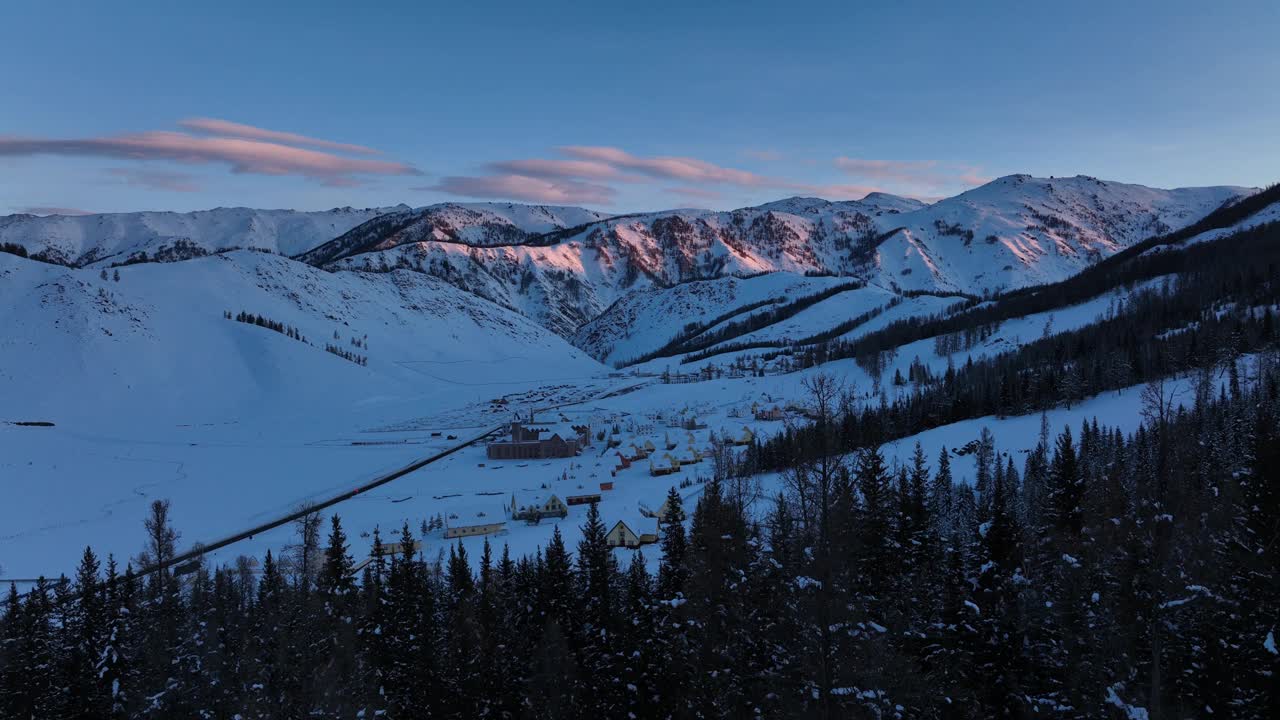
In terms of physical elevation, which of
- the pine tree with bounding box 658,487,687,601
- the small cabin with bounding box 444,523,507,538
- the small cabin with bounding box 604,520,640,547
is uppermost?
Answer: the pine tree with bounding box 658,487,687,601

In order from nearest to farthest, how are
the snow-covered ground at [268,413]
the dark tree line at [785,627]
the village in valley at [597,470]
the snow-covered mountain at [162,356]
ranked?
the dark tree line at [785,627] < the village in valley at [597,470] < the snow-covered ground at [268,413] < the snow-covered mountain at [162,356]

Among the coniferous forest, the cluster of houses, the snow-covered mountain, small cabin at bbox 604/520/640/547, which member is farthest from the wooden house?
the snow-covered mountain

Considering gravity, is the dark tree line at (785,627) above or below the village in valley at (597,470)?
above

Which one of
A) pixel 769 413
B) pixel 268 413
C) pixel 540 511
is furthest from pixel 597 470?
pixel 268 413

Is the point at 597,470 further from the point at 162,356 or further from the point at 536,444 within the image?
the point at 162,356

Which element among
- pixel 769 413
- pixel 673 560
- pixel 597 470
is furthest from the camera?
pixel 769 413

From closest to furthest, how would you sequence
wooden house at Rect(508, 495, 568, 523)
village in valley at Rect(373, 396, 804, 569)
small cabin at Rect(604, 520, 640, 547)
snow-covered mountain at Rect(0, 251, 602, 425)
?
small cabin at Rect(604, 520, 640, 547) → village in valley at Rect(373, 396, 804, 569) → wooden house at Rect(508, 495, 568, 523) → snow-covered mountain at Rect(0, 251, 602, 425)

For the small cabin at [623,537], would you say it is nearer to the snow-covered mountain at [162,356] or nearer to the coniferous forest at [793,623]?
the coniferous forest at [793,623]

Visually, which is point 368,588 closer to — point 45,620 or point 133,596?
point 133,596

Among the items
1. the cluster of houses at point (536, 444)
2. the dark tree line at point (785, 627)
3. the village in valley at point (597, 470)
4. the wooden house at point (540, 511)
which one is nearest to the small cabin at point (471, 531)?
the village in valley at point (597, 470)

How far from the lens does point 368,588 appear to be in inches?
1298

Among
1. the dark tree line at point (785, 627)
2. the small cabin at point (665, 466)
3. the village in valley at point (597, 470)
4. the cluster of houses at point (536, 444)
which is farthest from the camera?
the cluster of houses at point (536, 444)

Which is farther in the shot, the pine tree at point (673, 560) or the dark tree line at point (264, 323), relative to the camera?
the dark tree line at point (264, 323)

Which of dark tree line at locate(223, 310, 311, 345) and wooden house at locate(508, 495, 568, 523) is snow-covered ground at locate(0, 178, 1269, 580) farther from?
wooden house at locate(508, 495, 568, 523)
